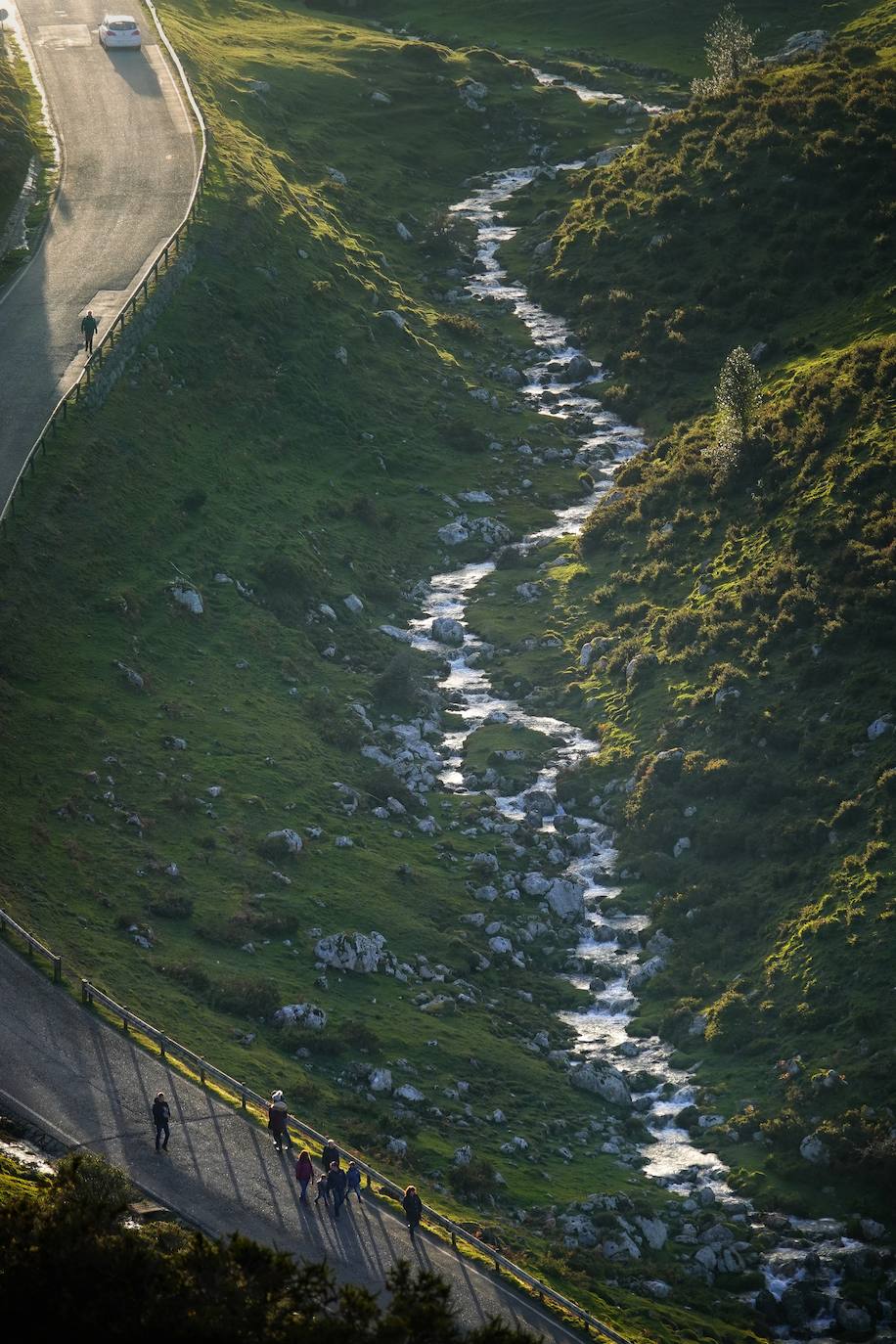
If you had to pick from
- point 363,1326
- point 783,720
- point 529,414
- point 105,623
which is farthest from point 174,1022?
point 529,414

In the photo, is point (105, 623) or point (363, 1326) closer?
point (363, 1326)

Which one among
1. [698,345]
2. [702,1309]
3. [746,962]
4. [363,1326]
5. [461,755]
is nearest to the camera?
[363,1326]

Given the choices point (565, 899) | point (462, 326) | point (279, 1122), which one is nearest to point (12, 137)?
point (462, 326)

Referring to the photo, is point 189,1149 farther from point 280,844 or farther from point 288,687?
point 288,687

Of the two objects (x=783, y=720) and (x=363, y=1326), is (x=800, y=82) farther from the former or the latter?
(x=363, y=1326)

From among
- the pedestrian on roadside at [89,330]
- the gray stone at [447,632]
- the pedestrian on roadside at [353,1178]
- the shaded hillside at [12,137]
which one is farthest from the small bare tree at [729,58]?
the pedestrian on roadside at [353,1178]

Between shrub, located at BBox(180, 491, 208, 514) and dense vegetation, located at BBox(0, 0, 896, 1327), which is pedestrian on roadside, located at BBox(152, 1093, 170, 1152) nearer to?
dense vegetation, located at BBox(0, 0, 896, 1327)

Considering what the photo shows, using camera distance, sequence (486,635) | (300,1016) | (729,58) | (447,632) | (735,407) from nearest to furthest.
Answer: (300,1016), (447,632), (486,635), (735,407), (729,58)
